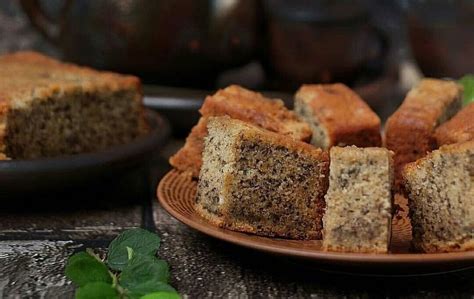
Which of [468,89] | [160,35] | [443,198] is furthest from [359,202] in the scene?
[160,35]

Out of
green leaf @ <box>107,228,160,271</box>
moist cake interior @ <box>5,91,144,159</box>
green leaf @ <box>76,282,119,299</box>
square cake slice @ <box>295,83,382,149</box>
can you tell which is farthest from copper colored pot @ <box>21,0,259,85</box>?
green leaf @ <box>76,282,119,299</box>

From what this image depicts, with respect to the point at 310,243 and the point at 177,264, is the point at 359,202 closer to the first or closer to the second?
the point at 310,243

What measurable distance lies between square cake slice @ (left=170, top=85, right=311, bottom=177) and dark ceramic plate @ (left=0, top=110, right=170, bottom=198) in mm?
112

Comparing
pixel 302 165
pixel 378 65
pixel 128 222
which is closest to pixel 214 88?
pixel 378 65

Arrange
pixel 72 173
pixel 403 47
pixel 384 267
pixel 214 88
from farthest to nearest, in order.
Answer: pixel 403 47 → pixel 214 88 → pixel 72 173 → pixel 384 267

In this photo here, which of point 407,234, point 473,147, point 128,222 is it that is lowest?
point 128,222

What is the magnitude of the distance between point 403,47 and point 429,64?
2.62ft

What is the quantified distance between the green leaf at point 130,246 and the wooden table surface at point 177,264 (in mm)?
61

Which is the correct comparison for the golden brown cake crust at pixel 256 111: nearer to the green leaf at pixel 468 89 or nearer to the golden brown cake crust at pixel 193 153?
the golden brown cake crust at pixel 193 153

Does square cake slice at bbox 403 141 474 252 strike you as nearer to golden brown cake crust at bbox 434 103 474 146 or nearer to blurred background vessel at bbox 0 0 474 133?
golden brown cake crust at bbox 434 103 474 146

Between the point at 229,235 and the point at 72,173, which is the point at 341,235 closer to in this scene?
the point at 229,235

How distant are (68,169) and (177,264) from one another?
0.29 m

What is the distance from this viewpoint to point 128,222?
1397 mm

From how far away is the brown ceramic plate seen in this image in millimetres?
1018
